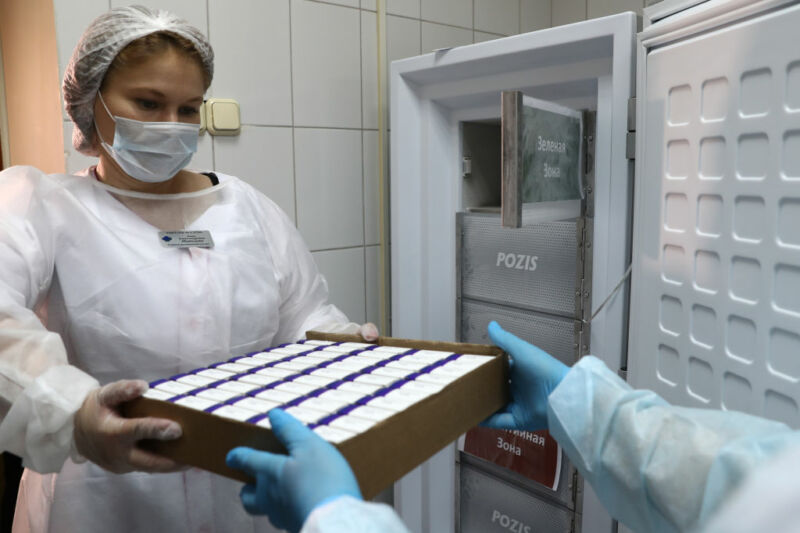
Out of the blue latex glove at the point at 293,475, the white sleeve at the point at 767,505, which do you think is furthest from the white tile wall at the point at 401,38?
the white sleeve at the point at 767,505

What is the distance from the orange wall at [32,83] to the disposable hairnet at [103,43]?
0.40 metres

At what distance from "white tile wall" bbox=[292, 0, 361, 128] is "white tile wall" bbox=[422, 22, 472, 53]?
287 mm

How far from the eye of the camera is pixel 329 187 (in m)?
1.94

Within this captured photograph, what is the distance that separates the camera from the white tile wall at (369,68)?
1.97m

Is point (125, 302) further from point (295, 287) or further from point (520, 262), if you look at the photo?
point (520, 262)

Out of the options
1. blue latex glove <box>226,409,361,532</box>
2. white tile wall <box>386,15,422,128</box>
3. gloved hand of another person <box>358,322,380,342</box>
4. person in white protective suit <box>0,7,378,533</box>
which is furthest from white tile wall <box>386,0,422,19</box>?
blue latex glove <box>226,409,361,532</box>

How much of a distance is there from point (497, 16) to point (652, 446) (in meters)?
1.98

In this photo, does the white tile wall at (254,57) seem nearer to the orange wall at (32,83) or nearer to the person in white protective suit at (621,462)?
the orange wall at (32,83)

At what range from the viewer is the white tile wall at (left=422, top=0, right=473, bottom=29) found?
6.94 ft

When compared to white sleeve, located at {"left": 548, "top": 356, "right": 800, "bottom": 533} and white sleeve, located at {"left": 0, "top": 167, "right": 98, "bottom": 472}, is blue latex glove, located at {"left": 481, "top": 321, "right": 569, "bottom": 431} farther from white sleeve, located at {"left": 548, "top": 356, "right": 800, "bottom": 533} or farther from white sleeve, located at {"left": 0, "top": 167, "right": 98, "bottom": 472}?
white sleeve, located at {"left": 0, "top": 167, "right": 98, "bottom": 472}

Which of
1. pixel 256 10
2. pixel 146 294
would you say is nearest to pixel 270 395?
pixel 146 294

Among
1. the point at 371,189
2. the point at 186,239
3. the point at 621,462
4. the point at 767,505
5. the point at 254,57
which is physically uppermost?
the point at 254,57

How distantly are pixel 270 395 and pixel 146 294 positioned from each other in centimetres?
41

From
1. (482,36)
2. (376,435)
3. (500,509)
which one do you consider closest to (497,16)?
(482,36)
